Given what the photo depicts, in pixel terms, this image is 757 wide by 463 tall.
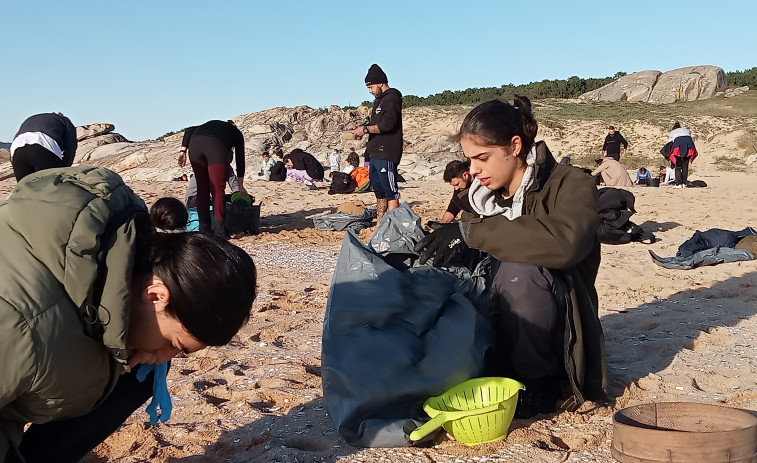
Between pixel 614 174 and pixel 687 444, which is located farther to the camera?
pixel 614 174

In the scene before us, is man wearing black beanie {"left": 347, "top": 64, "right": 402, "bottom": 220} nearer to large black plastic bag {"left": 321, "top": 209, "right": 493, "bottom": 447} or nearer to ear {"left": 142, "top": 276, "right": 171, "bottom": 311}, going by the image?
large black plastic bag {"left": 321, "top": 209, "right": 493, "bottom": 447}

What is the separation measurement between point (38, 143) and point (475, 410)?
4.09m

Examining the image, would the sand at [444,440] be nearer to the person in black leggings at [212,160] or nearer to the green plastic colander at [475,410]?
the green plastic colander at [475,410]

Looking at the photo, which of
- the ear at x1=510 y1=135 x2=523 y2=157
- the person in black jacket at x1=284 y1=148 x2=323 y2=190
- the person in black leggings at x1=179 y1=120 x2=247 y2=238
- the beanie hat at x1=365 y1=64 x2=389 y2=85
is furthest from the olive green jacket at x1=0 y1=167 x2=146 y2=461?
the person in black jacket at x1=284 y1=148 x2=323 y2=190

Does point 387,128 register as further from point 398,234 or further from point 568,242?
point 568,242

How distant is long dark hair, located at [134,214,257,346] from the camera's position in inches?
55.3

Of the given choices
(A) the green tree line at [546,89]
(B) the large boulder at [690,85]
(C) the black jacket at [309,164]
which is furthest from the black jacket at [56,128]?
(B) the large boulder at [690,85]

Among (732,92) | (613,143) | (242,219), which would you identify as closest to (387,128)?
(242,219)

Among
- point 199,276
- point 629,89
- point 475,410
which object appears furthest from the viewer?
point 629,89

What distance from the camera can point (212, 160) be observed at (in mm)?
6805

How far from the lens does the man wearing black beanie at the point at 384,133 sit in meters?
6.94

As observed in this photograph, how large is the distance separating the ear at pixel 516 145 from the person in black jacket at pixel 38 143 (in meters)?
3.69

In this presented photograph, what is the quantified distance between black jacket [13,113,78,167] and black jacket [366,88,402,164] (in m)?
2.89

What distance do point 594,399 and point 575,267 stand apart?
533mm
